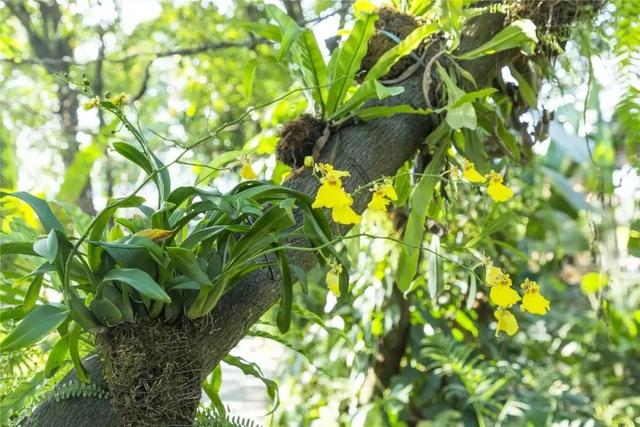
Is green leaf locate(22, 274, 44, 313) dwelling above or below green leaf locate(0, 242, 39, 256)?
below

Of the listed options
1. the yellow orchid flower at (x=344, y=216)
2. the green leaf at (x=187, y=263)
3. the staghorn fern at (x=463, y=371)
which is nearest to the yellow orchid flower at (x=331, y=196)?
the yellow orchid flower at (x=344, y=216)

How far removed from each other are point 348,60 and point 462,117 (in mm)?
165

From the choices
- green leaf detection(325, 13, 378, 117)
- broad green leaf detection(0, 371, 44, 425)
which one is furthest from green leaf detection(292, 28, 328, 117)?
broad green leaf detection(0, 371, 44, 425)

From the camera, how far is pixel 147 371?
0.66 metres

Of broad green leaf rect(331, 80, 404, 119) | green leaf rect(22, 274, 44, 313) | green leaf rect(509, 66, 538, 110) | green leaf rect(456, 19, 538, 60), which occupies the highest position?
green leaf rect(456, 19, 538, 60)

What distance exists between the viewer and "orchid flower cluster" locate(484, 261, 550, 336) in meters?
0.71

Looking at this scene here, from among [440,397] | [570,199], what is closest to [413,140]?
[440,397]

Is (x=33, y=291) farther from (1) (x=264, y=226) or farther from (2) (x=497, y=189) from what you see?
(2) (x=497, y=189)

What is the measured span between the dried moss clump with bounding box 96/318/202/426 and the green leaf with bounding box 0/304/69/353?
0.06 metres

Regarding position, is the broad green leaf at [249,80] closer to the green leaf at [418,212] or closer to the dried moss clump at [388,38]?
the dried moss clump at [388,38]

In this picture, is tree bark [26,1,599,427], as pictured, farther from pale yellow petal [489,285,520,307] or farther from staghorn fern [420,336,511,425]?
staghorn fern [420,336,511,425]

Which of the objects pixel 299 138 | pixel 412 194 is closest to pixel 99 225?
pixel 299 138

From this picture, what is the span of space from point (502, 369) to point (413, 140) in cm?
123

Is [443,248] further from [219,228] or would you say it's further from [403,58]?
[219,228]
